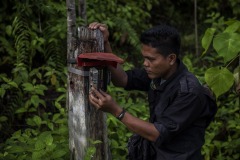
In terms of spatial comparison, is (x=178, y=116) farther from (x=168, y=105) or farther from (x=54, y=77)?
(x=54, y=77)

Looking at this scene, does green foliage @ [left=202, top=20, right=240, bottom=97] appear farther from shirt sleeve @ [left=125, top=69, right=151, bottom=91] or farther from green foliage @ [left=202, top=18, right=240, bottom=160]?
shirt sleeve @ [left=125, top=69, right=151, bottom=91]

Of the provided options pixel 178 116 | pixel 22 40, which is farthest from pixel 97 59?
pixel 22 40

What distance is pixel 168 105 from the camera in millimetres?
3170

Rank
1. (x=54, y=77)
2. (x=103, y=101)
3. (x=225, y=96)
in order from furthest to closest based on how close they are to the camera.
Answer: (x=225, y=96), (x=54, y=77), (x=103, y=101)

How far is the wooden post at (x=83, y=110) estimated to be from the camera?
10.8 feet

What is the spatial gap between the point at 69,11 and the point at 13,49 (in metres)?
1.69

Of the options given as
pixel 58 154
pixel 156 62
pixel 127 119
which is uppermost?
pixel 156 62

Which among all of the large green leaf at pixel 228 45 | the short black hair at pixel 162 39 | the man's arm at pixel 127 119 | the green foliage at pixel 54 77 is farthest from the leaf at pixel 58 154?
the large green leaf at pixel 228 45

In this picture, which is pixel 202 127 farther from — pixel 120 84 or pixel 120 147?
pixel 120 147

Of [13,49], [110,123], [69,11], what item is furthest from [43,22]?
[110,123]

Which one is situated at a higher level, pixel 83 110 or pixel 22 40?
pixel 22 40

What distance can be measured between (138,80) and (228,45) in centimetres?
71

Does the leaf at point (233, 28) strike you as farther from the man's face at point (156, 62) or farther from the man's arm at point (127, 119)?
the man's arm at point (127, 119)

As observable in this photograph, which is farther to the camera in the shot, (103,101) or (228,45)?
(228,45)
